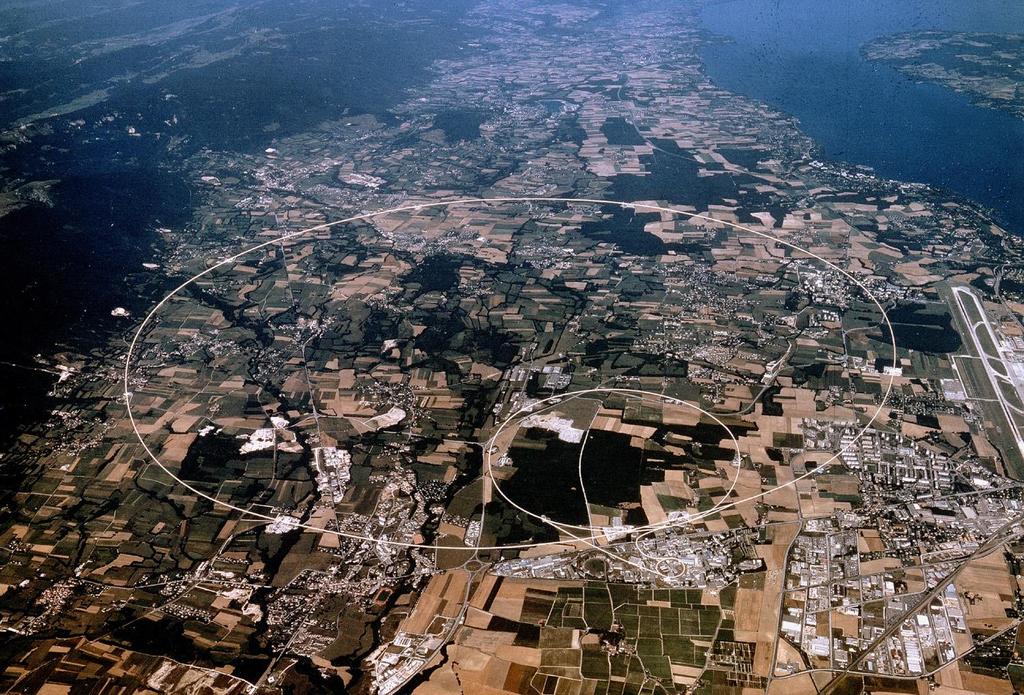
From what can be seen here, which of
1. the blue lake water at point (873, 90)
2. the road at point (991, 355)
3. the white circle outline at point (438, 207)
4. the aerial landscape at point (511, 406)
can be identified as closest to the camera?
the aerial landscape at point (511, 406)

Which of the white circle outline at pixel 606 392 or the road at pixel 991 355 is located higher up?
the white circle outline at pixel 606 392

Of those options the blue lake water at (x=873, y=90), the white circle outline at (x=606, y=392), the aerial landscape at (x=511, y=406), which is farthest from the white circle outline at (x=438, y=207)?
the blue lake water at (x=873, y=90)

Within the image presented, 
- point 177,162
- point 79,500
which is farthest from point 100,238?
point 79,500

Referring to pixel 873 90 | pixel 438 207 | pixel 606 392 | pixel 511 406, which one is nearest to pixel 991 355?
pixel 606 392

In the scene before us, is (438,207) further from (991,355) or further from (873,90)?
(873,90)

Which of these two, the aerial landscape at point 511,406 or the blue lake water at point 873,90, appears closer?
the aerial landscape at point 511,406

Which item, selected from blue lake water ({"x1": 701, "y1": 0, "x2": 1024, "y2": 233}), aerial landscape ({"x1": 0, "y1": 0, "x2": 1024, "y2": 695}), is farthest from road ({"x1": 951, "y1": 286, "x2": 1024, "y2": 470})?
blue lake water ({"x1": 701, "y1": 0, "x2": 1024, "y2": 233})

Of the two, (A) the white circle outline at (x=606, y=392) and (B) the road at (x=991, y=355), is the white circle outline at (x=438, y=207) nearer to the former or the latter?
(A) the white circle outline at (x=606, y=392)
